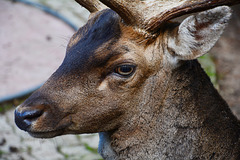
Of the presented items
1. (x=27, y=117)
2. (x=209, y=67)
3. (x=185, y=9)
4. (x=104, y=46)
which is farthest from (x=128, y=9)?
(x=209, y=67)

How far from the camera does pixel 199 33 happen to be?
2.93 metres

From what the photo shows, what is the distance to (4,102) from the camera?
691 centimetres

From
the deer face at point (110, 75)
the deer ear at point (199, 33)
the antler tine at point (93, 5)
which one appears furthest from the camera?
the antler tine at point (93, 5)

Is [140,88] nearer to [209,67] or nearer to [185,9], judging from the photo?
[185,9]

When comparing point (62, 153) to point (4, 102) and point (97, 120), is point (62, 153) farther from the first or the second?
point (97, 120)

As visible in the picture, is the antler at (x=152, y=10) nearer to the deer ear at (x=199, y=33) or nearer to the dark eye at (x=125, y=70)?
the deer ear at (x=199, y=33)

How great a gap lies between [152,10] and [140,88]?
70 cm

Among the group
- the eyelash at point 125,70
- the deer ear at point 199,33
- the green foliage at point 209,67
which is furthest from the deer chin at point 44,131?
the green foliage at point 209,67

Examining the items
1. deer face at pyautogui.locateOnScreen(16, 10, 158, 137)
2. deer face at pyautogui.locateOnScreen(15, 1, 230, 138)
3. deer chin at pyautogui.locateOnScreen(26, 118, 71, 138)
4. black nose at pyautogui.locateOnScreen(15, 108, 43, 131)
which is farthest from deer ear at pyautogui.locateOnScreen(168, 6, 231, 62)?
black nose at pyautogui.locateOnScreen(15, 108, 43, 131)

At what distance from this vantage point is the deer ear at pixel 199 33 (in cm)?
280

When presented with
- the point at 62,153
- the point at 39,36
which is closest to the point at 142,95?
the point at 62,153

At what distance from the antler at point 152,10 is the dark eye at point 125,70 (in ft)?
1.21

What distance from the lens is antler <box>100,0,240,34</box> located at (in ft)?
9.52

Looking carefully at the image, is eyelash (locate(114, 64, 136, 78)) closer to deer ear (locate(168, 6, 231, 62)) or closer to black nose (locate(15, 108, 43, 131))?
deer ear (locate(168, 6, 231, 62))
